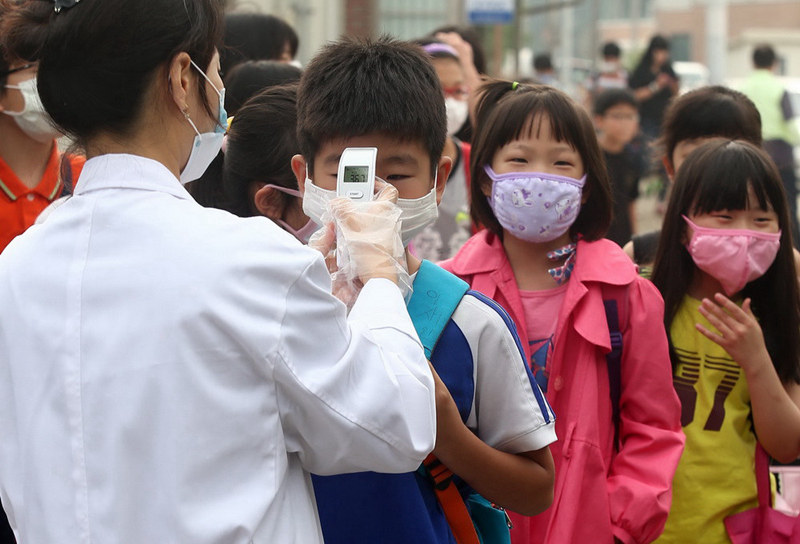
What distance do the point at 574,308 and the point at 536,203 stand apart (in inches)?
13.4

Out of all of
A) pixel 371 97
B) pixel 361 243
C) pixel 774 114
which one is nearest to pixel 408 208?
pixel 371 97

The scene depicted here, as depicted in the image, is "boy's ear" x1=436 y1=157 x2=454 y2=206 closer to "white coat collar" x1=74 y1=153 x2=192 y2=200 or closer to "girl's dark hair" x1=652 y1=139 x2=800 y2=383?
"white coat collar" x1=74 y1=153 x2=192 y2=200

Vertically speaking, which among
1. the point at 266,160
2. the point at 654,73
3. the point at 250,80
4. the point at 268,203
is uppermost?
the point at 250,80

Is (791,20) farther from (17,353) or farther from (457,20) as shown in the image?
(17,353)

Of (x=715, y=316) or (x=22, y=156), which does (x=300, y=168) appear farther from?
(x=22, y=156)

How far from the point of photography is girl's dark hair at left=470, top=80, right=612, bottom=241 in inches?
129

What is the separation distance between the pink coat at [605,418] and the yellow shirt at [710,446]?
366 millimetres

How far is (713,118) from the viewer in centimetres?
431

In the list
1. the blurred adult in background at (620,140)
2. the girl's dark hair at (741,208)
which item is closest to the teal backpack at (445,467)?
the girl's dark hair at (741,208)

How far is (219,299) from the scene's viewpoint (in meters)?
1.68

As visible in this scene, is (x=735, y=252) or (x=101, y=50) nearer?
(x=101, y=50)

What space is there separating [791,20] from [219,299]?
6906 centimetres

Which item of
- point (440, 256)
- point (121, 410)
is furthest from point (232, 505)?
point (440, 256)

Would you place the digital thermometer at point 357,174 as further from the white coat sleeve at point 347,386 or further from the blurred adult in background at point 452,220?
the blurred adult in background at point 452,220
